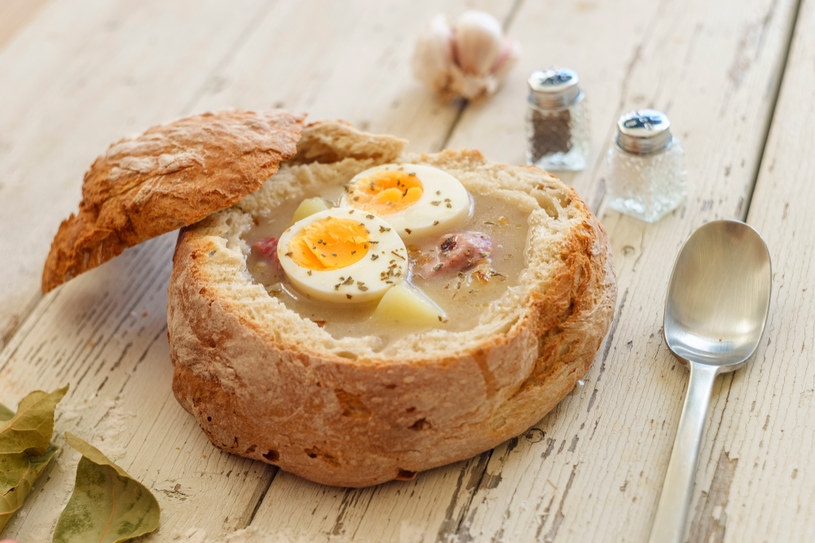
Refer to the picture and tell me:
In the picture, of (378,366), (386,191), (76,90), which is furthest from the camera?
(76,90)

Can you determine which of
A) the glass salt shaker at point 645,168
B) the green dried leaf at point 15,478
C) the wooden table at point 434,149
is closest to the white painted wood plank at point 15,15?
the wooden table at point 434,149

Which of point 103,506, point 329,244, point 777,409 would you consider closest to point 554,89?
point 329,244

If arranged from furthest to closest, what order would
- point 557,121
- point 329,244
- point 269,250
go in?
point 557,121
point 269,250
point 329,244

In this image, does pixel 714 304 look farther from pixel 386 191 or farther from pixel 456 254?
pixel 386 191

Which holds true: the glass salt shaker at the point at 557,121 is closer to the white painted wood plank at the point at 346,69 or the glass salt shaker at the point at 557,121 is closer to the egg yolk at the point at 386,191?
the white painted wood plank at the point at 346,69

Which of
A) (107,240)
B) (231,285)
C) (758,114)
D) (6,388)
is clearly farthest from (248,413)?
(758,114)

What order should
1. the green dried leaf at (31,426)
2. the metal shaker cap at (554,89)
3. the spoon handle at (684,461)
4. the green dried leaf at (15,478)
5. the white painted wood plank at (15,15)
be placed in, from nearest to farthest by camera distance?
the spoon handle at (684,461), the green dried leaf at (15,478), the green dried leaf at (31,426), the metal shaker cap at (554,89), the white painted wood plank at (15,15)

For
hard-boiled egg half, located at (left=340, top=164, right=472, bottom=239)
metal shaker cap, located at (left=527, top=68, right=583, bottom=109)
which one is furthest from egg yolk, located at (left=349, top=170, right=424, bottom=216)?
metal shaker cap, located at (left=527, top=68, right=583, bottom=109)
